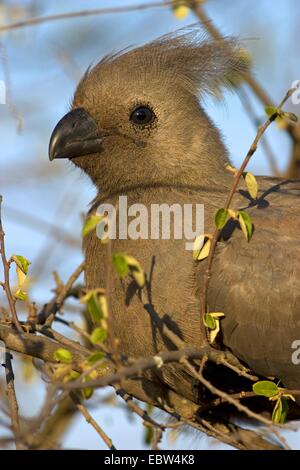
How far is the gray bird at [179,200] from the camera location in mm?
4723

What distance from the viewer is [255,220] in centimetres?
495

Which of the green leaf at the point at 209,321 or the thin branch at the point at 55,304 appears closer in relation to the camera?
the green leaf at the point at 209,321

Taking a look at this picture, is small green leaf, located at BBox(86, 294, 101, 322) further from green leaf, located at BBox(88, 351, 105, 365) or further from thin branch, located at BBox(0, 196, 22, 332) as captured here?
thin branch, located at BBox(0, 196, 22, 332)

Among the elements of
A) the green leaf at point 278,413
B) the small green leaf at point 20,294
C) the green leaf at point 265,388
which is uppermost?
the small green leaf at point 20,294

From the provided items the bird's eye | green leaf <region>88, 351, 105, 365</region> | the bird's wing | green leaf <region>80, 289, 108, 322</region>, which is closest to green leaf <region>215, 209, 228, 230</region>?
green leaf <region>80, 289, 108, 322</region>

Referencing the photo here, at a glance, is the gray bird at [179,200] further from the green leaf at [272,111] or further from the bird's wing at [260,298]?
the green leaf at [272,111]

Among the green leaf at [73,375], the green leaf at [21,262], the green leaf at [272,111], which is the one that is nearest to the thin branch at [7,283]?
the green leaf at [21,262]

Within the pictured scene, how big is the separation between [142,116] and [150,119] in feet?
0.19

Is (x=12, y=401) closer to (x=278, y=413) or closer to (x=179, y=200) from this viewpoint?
(x=278, y=413)

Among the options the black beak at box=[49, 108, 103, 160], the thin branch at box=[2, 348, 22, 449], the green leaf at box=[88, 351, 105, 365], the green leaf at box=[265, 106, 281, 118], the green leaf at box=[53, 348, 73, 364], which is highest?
the green leaf at box=[265, 106, 281, 118]

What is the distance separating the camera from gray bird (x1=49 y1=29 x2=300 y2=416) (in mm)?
4723

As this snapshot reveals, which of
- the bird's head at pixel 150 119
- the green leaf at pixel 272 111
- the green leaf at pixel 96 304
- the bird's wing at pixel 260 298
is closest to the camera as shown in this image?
the green leaf at pixel 96 304
